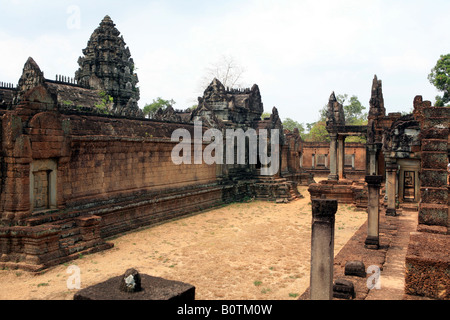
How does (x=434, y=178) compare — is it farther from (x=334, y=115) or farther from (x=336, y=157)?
(x=334, y=115)

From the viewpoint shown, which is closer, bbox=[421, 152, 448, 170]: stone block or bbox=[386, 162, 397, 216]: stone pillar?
bbox=[421, 152, 448, 170]: stone block

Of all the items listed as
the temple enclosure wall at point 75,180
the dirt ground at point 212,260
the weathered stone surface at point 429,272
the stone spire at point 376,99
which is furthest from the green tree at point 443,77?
the weathered stone surface at point 429,272

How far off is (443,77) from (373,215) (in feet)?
73.9

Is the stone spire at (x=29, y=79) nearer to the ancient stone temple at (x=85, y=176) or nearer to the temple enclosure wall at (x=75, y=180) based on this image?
the ancient stone temple at (x=85, y=176)

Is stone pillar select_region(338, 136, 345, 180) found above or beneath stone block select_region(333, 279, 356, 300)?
above

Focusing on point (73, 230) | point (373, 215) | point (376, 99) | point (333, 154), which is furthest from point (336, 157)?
point (73, 230)

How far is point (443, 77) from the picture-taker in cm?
2653

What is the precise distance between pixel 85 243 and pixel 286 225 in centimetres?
704

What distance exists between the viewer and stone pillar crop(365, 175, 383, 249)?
8742 mm

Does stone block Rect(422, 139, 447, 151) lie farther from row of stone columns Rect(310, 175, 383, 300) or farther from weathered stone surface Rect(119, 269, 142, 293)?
weathered stone surface Rect(119, 269, 142, 293)

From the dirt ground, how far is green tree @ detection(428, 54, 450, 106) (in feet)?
56.8

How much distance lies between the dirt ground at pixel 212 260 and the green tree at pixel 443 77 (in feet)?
56.8

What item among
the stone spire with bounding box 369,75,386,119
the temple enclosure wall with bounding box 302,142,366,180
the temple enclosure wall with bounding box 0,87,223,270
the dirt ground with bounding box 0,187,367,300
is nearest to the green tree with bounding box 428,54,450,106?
the temple enclosure wall with bounding box 302,142,366,180
